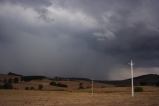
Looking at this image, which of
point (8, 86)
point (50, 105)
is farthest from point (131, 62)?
point (8, 86)

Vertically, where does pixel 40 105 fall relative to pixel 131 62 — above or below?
below

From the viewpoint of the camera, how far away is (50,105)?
46.9 metres

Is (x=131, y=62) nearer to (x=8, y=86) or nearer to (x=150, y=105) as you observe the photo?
(x=150, y=105)

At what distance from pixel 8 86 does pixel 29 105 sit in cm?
12997

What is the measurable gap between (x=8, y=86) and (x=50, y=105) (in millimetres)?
130407

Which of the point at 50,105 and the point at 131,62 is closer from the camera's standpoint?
the point at 50,105

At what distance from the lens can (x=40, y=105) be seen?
46625 mm

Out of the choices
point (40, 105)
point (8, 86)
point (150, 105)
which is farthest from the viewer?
point (8, 86)

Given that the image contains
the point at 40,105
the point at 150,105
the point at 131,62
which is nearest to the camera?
the point at 150,105

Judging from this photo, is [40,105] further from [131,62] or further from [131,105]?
[131,62]

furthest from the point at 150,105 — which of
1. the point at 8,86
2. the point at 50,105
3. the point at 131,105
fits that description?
the point at 8,86

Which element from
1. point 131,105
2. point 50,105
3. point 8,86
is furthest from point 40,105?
point 8,86

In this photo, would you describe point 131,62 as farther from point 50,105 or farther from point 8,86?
point 8,86

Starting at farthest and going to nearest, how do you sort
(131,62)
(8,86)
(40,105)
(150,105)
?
(8,86) < (131,62) < (40,105) < (150,105)
